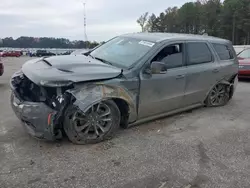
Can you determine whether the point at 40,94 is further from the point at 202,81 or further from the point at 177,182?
the point at 202,81

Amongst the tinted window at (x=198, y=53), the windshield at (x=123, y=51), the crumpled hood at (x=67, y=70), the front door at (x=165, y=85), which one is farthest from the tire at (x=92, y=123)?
the tinted window at (x=198, y=53)

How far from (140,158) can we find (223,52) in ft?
12.0

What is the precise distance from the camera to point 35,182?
9.51 feet

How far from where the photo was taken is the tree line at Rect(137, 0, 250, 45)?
238 feet

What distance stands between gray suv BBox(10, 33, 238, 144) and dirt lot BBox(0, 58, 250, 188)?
0.85ft

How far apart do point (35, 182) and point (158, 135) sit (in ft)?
6.87

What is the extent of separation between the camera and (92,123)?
12.8ft

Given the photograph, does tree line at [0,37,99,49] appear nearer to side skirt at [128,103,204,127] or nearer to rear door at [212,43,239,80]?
rear door at [212,43,239,80]

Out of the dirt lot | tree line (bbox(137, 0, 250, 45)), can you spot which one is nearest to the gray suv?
the dirt lot

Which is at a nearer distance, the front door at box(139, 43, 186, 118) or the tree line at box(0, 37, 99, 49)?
the front door at box(139, 43, 186, 118)

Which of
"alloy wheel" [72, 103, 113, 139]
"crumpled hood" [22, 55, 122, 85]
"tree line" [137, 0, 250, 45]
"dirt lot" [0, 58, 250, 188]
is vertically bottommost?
"dirt lot" [0, 58, 250, 188]

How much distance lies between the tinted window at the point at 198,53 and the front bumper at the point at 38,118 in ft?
9.37

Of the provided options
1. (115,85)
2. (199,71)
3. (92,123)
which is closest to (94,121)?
(92,123)

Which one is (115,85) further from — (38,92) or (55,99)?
(38,92)
